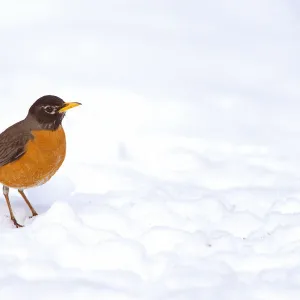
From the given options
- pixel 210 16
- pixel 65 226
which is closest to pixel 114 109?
pixel 65 226

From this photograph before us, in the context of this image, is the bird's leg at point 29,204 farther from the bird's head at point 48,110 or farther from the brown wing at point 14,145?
the bird's head at point 48,110

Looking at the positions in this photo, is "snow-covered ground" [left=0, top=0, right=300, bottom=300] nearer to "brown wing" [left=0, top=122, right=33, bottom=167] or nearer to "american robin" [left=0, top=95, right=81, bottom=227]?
"american robin" [left=0, top=95, right=81, bottom=227]

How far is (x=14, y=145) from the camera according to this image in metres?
5.39

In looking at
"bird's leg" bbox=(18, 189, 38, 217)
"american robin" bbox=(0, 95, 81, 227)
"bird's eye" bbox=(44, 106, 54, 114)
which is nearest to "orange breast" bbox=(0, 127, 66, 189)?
"american robin" bbox=(0, 95, 81, 227)

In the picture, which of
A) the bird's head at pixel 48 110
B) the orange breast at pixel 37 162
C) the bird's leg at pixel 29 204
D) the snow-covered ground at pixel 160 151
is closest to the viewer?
the snow-covered ground at pixel 160 151

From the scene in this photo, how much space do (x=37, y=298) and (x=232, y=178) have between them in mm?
2874

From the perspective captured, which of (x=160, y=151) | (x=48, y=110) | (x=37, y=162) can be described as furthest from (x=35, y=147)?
(x=160, y=151)

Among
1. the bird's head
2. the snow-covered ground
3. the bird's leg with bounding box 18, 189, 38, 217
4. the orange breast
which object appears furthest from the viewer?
the bird's leg with bounding box 18, 189, 38, 217

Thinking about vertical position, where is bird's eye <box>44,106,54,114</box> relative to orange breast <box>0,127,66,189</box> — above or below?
above

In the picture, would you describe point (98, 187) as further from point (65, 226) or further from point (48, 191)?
point (65, 226)

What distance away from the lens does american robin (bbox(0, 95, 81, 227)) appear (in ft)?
17.4

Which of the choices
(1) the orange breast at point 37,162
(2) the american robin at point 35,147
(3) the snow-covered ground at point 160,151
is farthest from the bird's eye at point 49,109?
(3) the snow-covered ground at point 160,151

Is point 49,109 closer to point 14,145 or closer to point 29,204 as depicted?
point 14,145

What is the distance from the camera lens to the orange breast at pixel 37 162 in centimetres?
530
